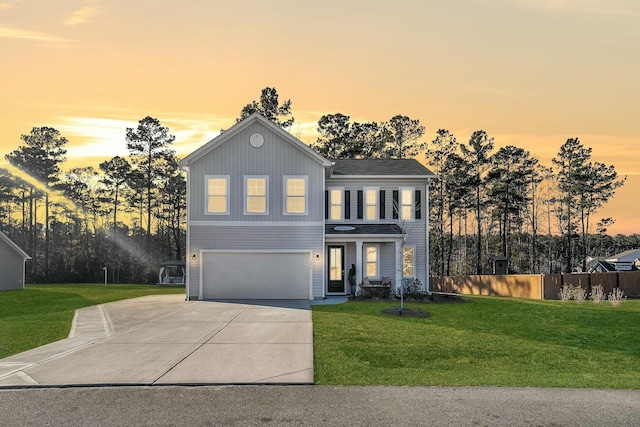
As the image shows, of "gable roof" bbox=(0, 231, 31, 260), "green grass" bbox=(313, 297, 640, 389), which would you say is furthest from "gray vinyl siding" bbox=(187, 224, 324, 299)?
"gable roof" bbox=(0, 231, 31, 260)

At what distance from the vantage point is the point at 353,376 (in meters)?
9.88

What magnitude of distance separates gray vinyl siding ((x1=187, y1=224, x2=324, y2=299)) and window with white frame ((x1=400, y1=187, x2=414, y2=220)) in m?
4.78

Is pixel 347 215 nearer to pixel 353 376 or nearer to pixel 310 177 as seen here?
pixel 310 177

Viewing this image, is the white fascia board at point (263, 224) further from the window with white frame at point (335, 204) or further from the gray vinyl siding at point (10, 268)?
the gray vinyl siding at point (10, 268)

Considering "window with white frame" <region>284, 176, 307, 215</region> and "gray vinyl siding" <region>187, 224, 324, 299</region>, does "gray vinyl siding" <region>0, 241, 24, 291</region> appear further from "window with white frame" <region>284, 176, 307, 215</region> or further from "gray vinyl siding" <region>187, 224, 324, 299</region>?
"window with white frame" <region>284, 176, 307, 215</region>

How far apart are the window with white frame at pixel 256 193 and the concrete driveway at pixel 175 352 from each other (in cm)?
638

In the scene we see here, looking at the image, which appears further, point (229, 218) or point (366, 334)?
point (229, 218)

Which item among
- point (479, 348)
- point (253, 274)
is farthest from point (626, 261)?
point (479, 348)

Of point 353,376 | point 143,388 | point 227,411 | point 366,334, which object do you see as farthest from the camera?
point 366,334

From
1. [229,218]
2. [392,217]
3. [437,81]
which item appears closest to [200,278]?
[229,218]

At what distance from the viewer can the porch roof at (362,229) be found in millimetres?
25244

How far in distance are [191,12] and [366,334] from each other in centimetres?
1246

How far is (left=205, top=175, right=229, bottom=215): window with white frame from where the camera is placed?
24500 mm

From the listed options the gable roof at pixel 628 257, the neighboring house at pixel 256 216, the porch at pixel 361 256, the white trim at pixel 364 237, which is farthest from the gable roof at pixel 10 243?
the gable roof at pixel 628 257
